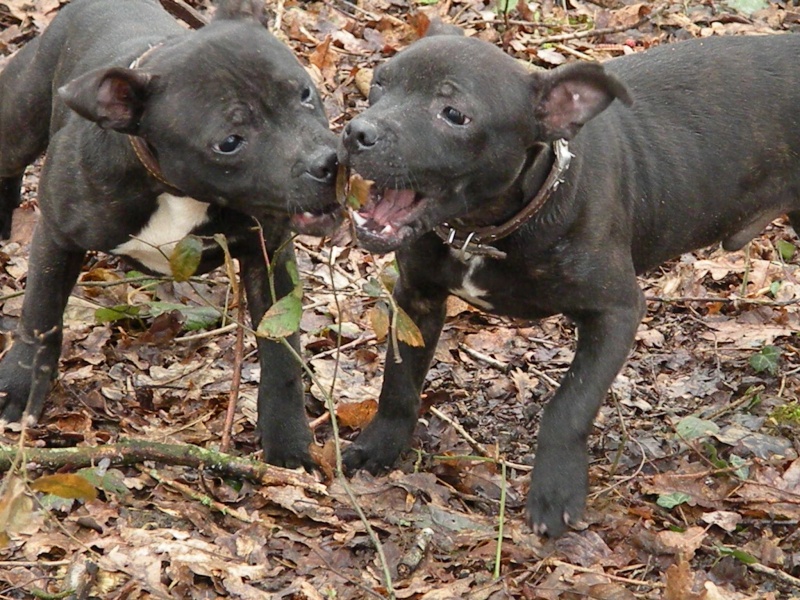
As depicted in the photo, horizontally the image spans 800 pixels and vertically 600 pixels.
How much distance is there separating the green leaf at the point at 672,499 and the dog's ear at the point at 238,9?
2799 millimetres

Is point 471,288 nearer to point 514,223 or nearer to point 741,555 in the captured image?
point 514,223

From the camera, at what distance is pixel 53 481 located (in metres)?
3.57

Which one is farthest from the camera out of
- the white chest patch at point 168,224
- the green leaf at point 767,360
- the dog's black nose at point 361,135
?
the green leaf at point 767,360

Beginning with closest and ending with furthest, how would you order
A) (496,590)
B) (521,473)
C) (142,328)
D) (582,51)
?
1. (496,590)
2. (521,473)
3. (142,328)
4. (582,51)

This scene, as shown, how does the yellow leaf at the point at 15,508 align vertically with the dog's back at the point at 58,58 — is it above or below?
above

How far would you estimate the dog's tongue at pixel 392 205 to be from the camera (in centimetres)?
490

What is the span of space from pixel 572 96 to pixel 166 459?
7.26 ft

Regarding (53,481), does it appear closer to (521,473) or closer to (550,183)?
(550,183)

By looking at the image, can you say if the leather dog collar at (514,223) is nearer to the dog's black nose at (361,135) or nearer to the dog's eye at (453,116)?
the dog's eye at (453,116)

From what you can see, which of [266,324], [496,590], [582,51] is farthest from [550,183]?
[582,51]

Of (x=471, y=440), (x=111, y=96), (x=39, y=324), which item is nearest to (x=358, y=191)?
(x=111, y=96)

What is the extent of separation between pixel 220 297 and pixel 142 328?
0.55 meters

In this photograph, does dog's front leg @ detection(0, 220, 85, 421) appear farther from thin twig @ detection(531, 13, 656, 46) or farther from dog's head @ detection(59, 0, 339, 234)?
thin twig @ detection(531, 13, 656, 46)

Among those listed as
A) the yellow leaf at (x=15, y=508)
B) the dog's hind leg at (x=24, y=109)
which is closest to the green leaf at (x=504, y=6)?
the dog's hind leg at (x=24, y=109)
